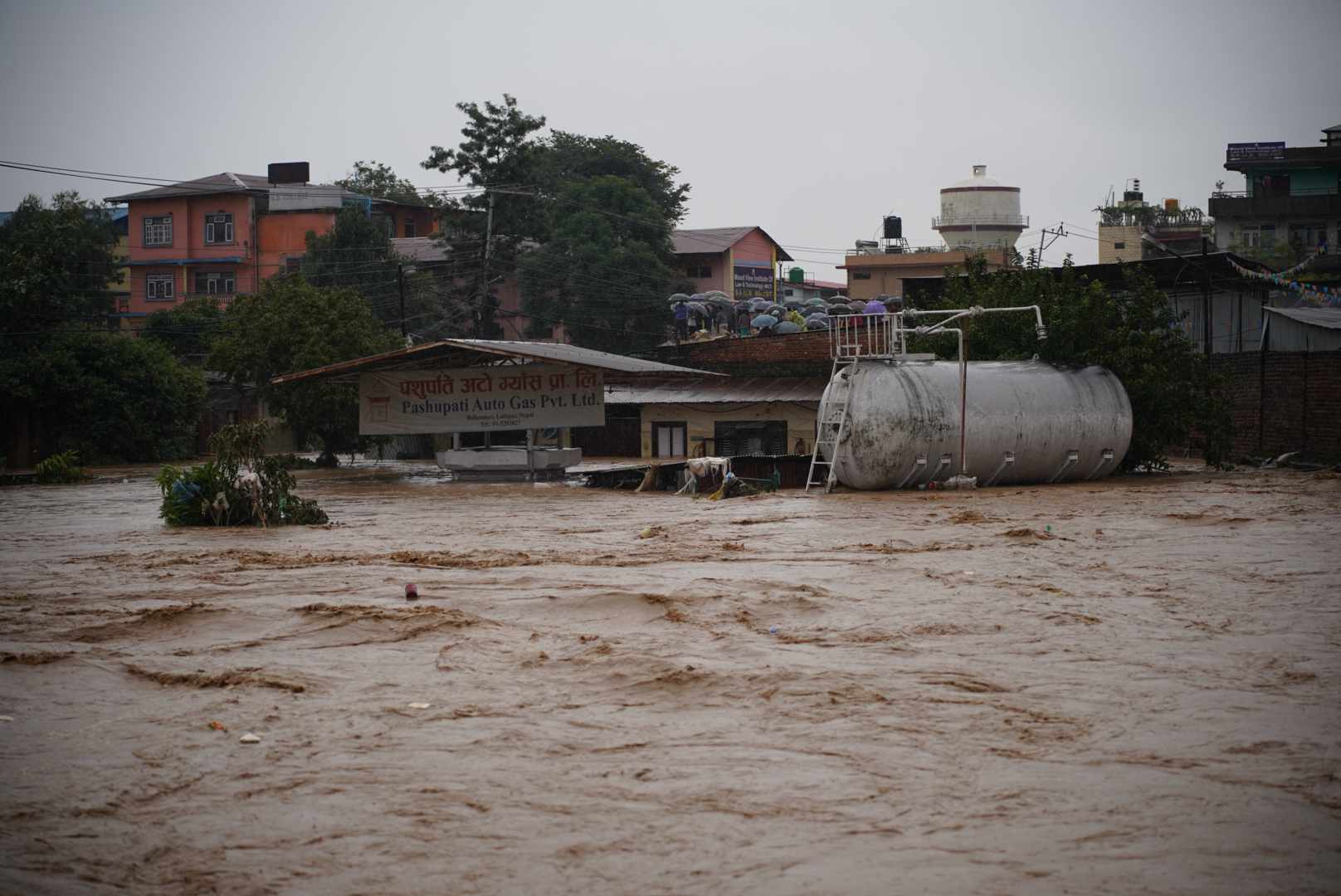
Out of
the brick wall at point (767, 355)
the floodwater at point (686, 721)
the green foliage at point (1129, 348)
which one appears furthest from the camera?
the brick wall at point (767, 355)

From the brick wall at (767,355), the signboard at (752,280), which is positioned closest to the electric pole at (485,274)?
the brick wall at (767,355)

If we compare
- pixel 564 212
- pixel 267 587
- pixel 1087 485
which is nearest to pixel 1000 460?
pixel 1087 485

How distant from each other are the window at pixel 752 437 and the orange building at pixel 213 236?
2548 cm

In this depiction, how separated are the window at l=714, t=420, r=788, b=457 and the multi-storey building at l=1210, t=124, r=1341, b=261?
25.8m

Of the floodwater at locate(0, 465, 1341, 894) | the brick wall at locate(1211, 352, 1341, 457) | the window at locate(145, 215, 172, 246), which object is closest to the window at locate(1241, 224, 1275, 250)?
the brick wall at locate(1211, 352, 1341, 457)

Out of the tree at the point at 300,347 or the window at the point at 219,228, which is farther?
the window at the point at 219,228

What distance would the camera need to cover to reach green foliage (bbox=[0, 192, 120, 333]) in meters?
41.9

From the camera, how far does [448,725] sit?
808 centimetres

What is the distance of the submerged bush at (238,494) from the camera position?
21266 millimetres

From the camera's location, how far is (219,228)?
63094 mm

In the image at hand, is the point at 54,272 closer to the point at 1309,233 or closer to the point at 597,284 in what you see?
the point at 597,284

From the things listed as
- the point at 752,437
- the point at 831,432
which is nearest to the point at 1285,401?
the point at 831,432

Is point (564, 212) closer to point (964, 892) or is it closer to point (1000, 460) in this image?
point (1000, 460)

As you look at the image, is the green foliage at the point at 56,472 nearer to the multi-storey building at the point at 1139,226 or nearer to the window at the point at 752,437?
the window at the point at 752,437
